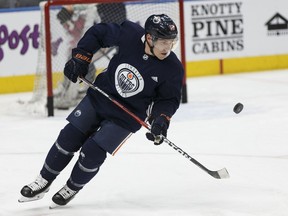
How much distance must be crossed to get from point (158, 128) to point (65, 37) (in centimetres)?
357

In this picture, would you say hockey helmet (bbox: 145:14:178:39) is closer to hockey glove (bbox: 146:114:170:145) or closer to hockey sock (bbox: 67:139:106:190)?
hockey glove (bbox: 146:114:170:145)

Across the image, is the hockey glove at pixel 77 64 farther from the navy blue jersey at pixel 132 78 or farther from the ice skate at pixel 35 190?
the ice skate at pixel 35 190

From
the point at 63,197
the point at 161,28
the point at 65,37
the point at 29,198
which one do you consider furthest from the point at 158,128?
the point at 65,37

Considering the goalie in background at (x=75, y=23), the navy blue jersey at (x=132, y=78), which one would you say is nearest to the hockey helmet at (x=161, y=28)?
the navy blue jersey at (x=132, y=78)

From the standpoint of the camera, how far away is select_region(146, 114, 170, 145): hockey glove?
12.6 ft

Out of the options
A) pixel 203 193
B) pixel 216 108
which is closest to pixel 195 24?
pixel 216 108

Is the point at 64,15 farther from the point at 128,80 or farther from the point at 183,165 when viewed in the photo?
the point at 128,80

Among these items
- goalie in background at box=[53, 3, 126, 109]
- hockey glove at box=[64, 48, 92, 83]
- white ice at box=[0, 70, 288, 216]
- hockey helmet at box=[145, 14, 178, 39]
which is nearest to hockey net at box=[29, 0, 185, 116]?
goalie in background at box=[53, 3, 126, 109]

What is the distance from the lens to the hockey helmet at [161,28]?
384 cm

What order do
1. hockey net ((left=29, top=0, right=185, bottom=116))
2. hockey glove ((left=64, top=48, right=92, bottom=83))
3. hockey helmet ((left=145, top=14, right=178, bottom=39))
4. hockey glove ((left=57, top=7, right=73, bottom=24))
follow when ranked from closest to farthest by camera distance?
1. hockey helmet ((left=145, top=14, right=178, bottom=39))
2. hockey glove ((left=64, top=48, right=92, bottom=83))
3. hockey net ((left=29, top=0, right=185, bottom=116))
4. hockey glove ((left=57, top=7, right=73, bottom=24))

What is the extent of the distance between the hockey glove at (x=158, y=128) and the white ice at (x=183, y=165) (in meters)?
0.36

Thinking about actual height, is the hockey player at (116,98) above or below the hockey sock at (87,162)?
above

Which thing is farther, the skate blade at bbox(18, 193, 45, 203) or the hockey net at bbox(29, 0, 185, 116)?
the hockey net at bbox(29, 0, 185, 116)

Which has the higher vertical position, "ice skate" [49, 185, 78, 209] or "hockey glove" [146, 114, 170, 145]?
"hockey glove" [146, 114, 170, 145]
